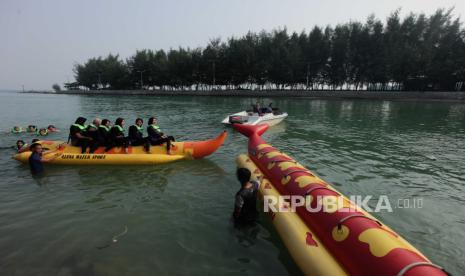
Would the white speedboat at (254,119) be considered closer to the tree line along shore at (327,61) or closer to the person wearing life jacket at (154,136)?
the person wearing life jacket at (154,136)

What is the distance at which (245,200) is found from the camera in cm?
468

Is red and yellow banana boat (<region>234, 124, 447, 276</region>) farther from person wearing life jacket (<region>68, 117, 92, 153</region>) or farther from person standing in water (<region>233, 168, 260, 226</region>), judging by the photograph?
person wearing life jacket (<region>68, 117, 92, 153</region>)

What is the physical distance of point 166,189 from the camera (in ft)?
23.0

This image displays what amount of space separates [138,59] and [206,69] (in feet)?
87.2

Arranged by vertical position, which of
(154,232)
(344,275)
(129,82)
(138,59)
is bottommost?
(154,232)

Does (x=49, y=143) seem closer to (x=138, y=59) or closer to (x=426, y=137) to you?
(x=426, y=137)

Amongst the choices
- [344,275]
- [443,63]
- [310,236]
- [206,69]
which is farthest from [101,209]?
[206,69]

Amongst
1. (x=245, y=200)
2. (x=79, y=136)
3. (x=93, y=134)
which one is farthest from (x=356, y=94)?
(x=245, y=200)

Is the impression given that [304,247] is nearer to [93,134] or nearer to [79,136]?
[93,134]

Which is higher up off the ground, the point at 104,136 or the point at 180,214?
the point at 104,136

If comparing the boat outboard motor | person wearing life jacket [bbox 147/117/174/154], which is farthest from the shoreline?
person wearing life jacket [bbox 147/117/174/154]

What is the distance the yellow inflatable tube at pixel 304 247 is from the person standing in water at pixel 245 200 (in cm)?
42

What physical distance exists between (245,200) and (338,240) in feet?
5.46

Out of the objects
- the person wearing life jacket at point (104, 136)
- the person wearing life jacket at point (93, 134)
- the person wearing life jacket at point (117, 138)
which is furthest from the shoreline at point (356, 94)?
the person wearing life jacket at point (93, 134)
